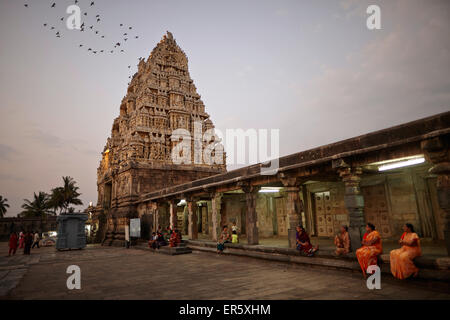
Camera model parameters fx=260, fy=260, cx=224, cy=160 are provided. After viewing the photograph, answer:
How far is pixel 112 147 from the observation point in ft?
98.4

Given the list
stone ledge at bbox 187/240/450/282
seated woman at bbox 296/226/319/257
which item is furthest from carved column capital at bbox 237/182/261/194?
seated woman at bbox 296/226/319/257

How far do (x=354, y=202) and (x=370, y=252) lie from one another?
1356 millimetres

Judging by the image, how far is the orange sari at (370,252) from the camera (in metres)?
5.94

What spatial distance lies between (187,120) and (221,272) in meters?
20.7

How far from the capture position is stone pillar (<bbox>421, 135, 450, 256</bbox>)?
5.27 metres

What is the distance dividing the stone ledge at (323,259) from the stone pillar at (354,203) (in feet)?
1.61

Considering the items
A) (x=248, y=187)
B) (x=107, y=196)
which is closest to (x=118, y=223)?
(x=107, y=196)

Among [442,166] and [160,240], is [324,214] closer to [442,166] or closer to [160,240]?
[442,166]

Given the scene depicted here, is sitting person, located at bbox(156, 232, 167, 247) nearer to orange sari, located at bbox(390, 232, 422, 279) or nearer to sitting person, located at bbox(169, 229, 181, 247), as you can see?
sitting person, located at bbox(169, 229, 181, 247)

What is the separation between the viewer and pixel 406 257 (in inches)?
214

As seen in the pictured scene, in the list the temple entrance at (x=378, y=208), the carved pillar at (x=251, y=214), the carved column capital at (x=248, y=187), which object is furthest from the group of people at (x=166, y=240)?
the temple entrance at (x=378, y=208)

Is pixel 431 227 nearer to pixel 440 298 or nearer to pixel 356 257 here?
pixel 356 257

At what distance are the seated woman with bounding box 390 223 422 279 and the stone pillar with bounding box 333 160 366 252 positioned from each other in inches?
46.2
